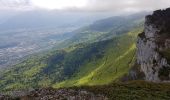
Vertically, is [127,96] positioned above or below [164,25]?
below

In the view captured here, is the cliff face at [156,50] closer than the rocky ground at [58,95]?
No

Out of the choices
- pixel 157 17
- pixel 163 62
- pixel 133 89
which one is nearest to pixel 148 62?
pixel 163 62

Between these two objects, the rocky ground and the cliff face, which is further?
the cliff face

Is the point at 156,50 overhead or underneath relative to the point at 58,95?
overhead

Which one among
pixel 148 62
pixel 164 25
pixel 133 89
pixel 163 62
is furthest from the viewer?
pixel 164 25

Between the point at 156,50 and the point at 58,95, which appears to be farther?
the point at 156,50

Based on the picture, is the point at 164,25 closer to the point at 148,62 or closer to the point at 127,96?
the point at 148,62

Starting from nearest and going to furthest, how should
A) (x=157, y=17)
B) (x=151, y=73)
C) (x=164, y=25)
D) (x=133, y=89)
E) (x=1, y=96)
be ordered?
1. (x=1, y=96)
2. (x=133, y=89)
3. (x=151, y=73)
4. (x=164, y=25)
5. (x=157, y=17)

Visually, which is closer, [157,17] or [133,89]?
[133,89]
